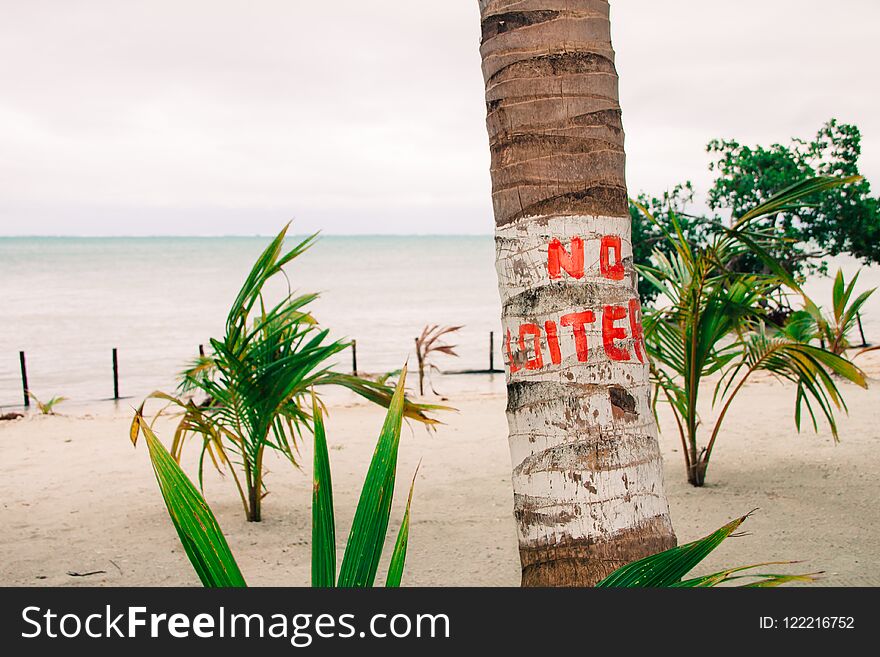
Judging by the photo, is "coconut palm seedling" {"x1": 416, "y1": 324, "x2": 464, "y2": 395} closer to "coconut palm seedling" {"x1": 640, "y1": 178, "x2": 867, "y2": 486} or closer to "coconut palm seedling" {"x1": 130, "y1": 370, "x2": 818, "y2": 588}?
"coconut palm seedling" {"x1": 640, "y1": 178, "x2": 867, "y2": 486}

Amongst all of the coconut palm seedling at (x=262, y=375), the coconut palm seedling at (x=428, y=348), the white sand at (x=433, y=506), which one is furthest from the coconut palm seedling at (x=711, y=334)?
the coconut palm seedling at (x=428, y=348)

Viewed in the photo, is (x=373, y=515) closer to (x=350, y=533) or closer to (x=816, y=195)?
(x=350, y=533)

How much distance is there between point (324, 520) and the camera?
1340 millimetres

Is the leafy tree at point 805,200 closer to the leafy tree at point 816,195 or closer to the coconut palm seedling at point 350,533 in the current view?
the leafy tree at point 816,195

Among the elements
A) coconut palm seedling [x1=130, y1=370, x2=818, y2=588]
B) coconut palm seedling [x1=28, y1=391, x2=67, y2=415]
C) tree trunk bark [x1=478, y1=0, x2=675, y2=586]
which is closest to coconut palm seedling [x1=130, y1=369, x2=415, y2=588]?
coconut palm seedling [x1=130, y1=370, x2=818, y2=588]

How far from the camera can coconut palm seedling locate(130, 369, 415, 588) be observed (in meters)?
1.33

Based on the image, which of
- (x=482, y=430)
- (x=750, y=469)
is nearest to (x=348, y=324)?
(x=482, y=430)

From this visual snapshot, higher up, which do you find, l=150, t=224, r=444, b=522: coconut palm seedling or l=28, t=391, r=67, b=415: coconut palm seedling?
l=150, t=224, r=444, b=522: coconut palm seedling

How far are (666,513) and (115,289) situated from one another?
164 ft

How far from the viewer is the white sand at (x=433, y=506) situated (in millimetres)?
3736

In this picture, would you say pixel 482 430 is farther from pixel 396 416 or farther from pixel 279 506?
pixel 396 416

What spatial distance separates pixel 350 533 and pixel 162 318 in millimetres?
31241

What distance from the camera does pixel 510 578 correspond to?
362 centimetres

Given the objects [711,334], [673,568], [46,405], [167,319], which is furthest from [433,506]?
[167,319]
